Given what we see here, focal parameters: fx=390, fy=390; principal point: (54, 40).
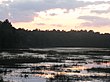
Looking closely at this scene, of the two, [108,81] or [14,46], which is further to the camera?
[14,46]

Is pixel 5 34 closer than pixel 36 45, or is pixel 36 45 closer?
pixel 5 34

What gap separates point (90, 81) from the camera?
34688 millimetres

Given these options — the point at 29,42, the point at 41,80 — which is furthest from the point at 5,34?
the point at 41,80

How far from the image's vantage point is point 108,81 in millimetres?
34250

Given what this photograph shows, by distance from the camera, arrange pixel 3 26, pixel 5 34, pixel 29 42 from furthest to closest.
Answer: pixel 29 42, pixel 3 26, pixel 5 34

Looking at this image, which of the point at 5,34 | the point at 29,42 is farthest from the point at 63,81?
the point at 29,42

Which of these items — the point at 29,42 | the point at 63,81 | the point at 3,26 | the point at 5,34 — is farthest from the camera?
the point at 29,42

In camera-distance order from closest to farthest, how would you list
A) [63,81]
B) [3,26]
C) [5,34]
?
[63,81]
[5,34]
[3,26]

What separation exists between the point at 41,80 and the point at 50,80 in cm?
122

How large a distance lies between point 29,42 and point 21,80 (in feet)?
497

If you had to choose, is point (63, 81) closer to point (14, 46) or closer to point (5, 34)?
point (5, 34)

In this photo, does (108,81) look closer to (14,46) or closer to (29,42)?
(14,46)

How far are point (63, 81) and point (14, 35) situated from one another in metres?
92.6

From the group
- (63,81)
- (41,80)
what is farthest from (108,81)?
(41,80)
